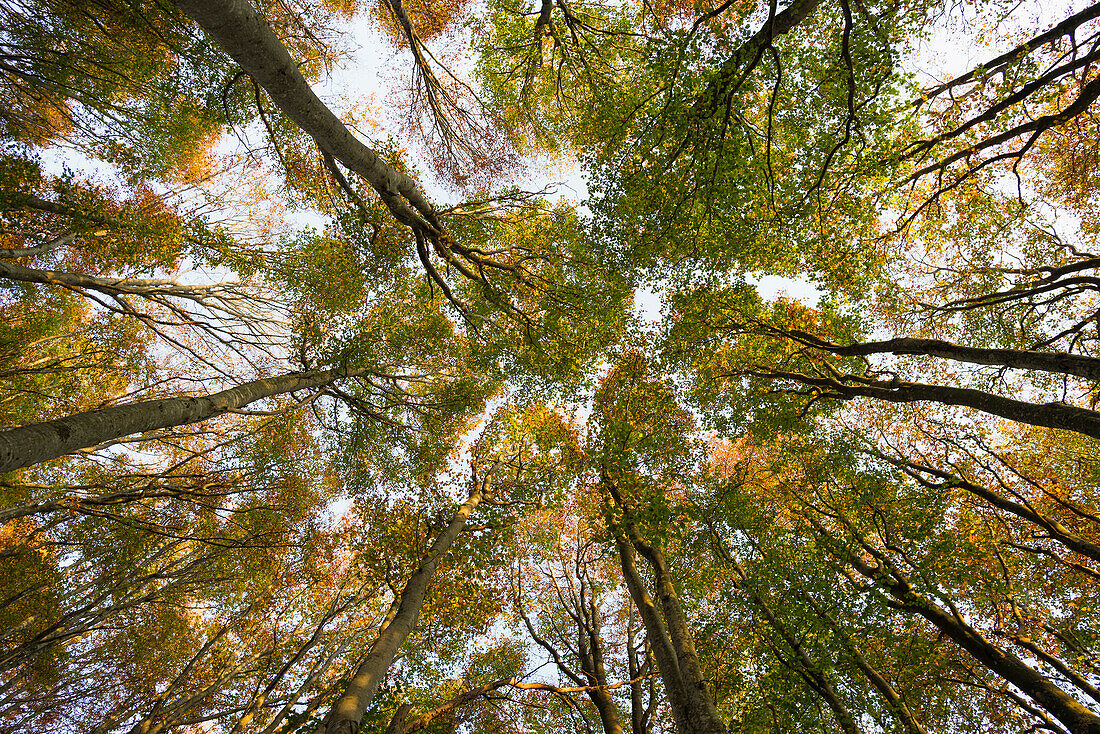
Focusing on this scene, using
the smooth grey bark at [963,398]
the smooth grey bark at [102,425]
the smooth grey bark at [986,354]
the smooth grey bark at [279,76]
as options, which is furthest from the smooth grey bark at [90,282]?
the smooth grey bark at [986,354]

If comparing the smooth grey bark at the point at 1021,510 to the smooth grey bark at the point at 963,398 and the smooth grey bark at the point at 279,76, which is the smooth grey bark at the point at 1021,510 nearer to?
the smooth grey bark at the point at 963,398

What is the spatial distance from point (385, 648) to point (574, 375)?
21.2ft

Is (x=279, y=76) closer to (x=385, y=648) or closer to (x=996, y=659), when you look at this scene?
(x=385, y=648)

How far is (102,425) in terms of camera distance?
4336mm

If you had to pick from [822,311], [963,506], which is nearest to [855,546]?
[963,506]

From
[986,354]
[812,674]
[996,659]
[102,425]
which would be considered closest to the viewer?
[102,425]

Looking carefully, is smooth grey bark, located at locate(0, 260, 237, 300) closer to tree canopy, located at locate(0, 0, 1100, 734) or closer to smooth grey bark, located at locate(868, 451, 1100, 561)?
tree canopy, located at locate(0, 0, 1100, 734)

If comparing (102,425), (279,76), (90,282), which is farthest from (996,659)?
(90,282)

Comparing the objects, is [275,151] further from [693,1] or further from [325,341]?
[693,1]

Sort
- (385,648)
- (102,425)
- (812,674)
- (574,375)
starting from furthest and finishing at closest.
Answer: (574,375) → (812,674) → (385,648) → (102,425)

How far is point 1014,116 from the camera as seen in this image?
5887mm

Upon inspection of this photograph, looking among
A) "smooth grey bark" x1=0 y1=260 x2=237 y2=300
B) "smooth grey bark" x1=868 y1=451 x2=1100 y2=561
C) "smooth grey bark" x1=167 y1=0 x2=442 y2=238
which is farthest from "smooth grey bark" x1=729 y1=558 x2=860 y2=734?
"smooth grey bark" x1=0 y1=260 x2=237 y2=300

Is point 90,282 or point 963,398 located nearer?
point 963,398

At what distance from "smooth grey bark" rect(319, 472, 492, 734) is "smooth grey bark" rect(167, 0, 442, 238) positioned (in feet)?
21.5
